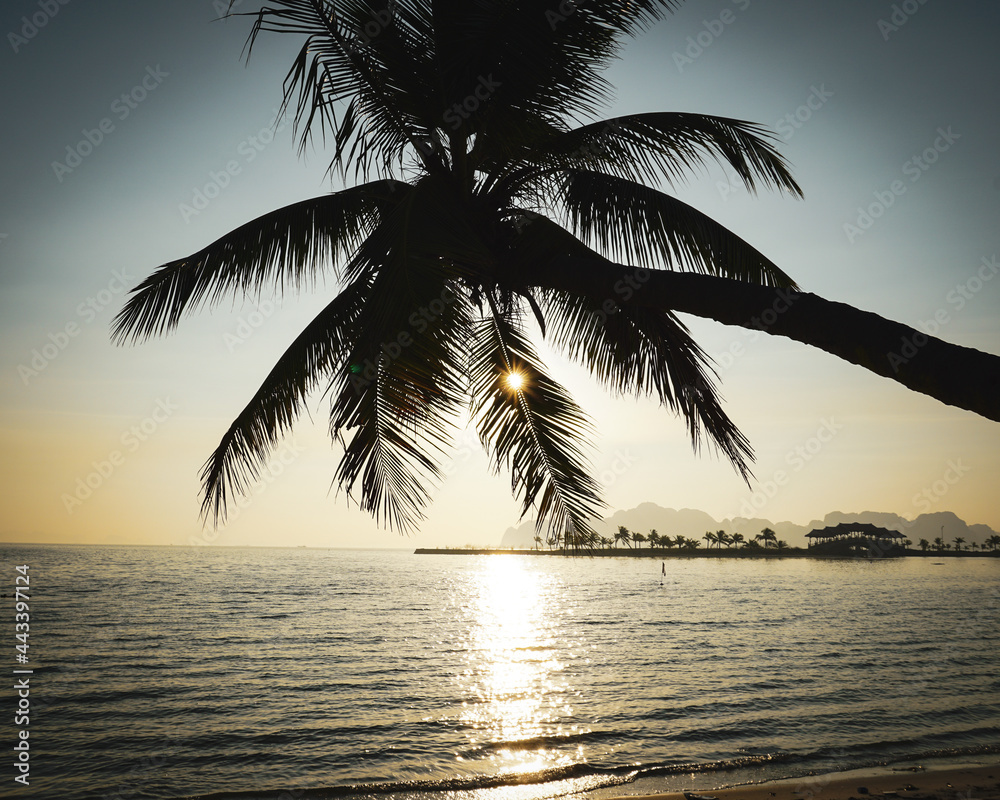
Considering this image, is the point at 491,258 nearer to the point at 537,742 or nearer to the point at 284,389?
the point at 284,389

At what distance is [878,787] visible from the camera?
9711mm

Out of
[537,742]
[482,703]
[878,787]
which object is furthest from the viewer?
[482,703]

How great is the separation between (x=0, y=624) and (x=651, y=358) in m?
33.4

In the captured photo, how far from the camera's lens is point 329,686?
1711 cm

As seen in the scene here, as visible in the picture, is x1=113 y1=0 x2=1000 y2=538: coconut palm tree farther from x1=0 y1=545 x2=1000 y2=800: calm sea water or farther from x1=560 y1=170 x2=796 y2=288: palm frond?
x1=0 y1=545 x2=1000 y2=800: calm sea water

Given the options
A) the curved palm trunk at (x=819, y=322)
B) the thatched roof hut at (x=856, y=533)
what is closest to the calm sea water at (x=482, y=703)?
the curved palm trunk at (x=819, y=322)

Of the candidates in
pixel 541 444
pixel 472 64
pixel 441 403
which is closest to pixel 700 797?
pixel 541 444

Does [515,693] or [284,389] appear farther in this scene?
[515,693]

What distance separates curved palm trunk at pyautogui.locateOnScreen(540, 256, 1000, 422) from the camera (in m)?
2.34

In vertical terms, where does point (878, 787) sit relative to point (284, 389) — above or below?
below

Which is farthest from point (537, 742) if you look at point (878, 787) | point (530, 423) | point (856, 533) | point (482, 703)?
point (856, 533)

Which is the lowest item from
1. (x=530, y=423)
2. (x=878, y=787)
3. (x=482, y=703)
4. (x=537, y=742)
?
(x=482, y=703)

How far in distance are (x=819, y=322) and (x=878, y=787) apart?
10.7 meters

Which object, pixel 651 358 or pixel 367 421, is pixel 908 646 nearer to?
pixel 651 358
